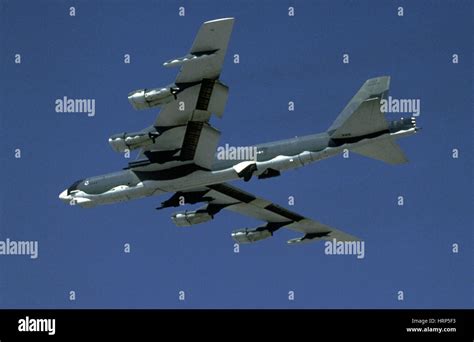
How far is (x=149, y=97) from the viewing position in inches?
1970

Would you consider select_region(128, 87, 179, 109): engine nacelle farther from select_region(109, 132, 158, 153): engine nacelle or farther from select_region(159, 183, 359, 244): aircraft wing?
select_region(159, 183, 359, 244): aircraft wing

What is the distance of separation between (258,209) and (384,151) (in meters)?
12.0

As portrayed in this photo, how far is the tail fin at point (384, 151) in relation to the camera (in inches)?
2115

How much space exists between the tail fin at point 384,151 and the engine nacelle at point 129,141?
1008 cm

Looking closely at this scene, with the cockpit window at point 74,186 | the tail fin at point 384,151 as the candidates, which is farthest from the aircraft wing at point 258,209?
the tail fin at point 384,151

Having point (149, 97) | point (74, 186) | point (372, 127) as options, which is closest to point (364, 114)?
point (372, 127)

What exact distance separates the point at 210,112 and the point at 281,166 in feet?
16.7
